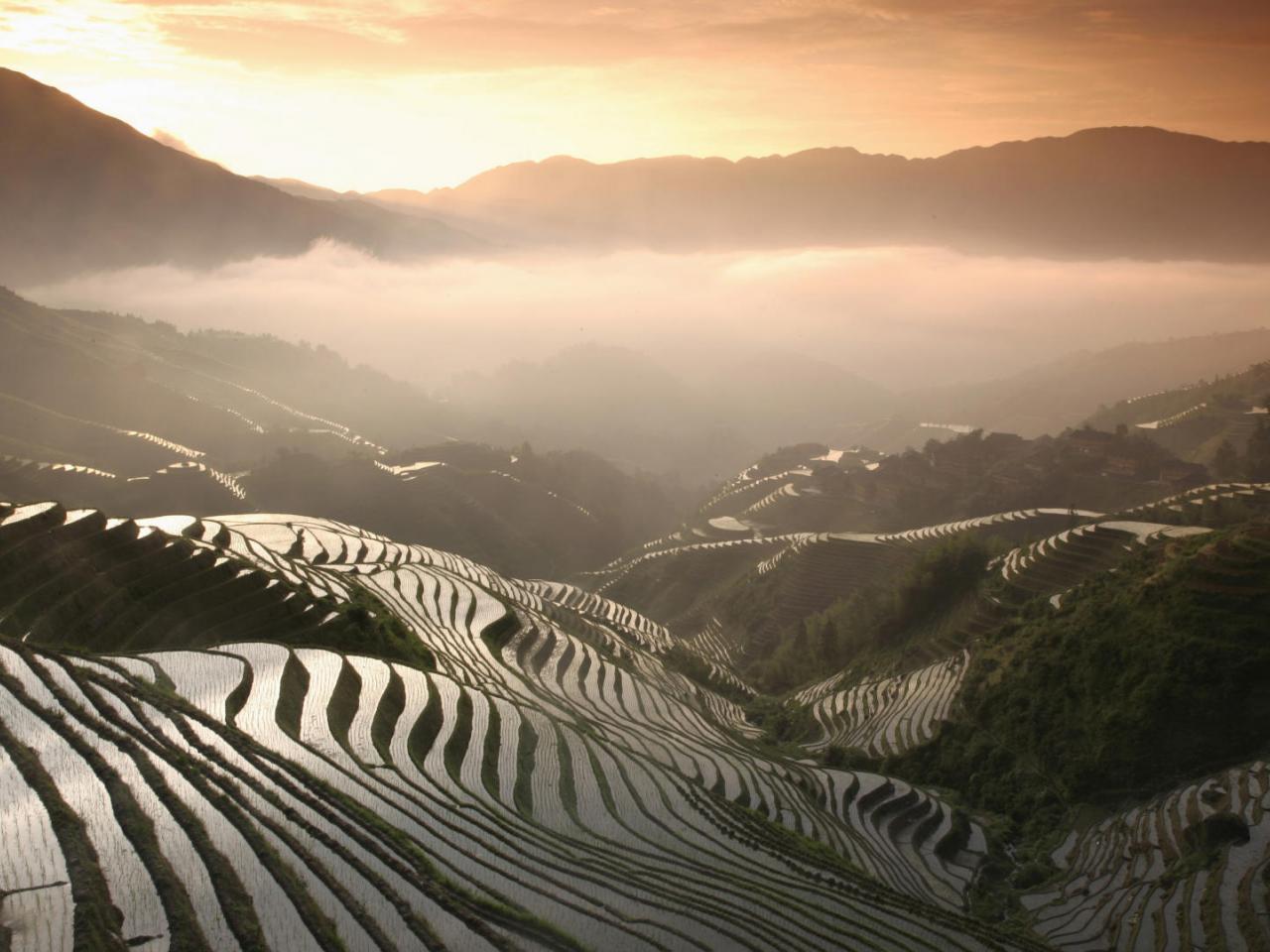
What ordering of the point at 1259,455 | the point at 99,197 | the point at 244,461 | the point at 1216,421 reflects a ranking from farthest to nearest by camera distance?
1. the point at 99,197
2. the point at 244,461
3. the point at 1216,421
4. the point at 1259,455

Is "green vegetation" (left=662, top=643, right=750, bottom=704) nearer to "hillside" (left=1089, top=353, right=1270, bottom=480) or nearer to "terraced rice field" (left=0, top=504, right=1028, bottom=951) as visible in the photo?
"terraced rice field" (left=0, top=504, right=1028, bottom=951)

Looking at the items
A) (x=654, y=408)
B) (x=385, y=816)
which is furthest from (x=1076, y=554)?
(x=654, y=408)

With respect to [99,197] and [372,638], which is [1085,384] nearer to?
[372,638]

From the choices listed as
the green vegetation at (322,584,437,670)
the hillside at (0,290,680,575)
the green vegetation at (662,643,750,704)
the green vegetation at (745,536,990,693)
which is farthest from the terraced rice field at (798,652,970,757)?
the hillside at (0,290,680,575)

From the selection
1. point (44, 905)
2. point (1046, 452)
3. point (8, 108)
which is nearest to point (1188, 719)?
point (44, 905)

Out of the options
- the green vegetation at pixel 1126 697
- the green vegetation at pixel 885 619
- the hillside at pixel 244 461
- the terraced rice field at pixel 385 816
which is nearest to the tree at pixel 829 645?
the green vegetation at pixel 885 619

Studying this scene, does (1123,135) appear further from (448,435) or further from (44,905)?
(44,905)

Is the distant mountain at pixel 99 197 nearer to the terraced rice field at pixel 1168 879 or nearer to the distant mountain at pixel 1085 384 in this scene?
the distant mountain at pixel 1085 384
